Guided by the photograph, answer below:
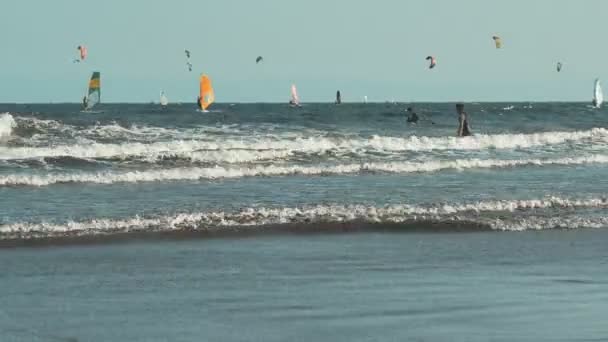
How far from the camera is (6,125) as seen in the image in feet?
94.0

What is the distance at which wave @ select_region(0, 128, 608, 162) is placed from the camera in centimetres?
2494

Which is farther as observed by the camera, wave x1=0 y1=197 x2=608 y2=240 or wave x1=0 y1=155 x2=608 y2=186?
wave x1=0 y1=155 x2=608 y2=186

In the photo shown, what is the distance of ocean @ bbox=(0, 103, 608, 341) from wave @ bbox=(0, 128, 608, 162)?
537 millimetres

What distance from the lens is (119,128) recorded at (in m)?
31.3

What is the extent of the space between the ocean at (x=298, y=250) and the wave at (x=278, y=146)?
0.54 meters

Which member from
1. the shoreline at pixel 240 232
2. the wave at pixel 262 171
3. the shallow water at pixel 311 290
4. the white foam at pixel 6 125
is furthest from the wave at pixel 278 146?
the shallow water at pixel 311 290

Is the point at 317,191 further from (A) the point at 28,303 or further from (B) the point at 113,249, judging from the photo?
(A) the point at 28,303

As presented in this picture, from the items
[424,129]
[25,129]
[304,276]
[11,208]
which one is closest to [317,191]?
[11,208]

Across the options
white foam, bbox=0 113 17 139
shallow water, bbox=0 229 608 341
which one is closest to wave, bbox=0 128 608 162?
white foam, bbox=0 113 17 139

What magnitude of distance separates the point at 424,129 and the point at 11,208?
3032 cm

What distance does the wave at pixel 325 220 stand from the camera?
11.9 m
